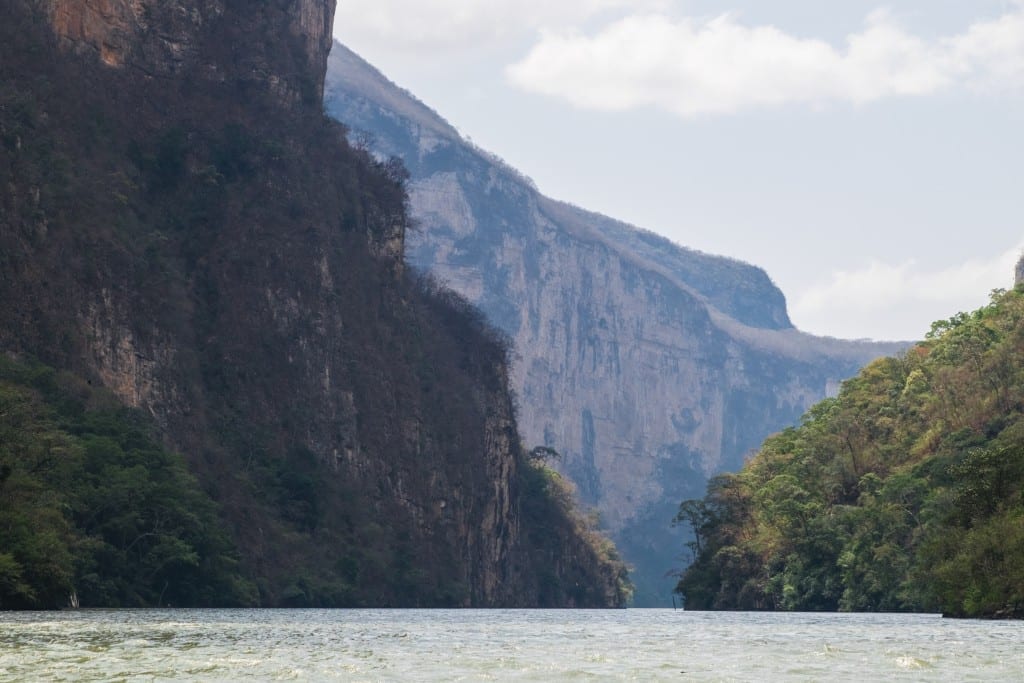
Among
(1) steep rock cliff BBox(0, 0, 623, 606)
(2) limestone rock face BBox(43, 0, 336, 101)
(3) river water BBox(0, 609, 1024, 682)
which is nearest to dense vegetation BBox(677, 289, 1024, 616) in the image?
(3) river water BBox(0, 609, 1024, 682)

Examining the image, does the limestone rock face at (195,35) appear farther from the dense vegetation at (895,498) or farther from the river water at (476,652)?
the river water at (476,652)

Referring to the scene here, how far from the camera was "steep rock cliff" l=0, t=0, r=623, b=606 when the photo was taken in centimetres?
12925

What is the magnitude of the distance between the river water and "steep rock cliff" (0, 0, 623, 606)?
5456 cm

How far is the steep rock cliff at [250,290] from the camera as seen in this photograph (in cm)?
12925

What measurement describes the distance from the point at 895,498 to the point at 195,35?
86525 millimetres

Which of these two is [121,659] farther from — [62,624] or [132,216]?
[132,216]

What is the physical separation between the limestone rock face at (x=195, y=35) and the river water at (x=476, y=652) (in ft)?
293

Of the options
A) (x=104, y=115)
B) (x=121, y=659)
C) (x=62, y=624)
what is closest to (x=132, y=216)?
(x=104, y=115)

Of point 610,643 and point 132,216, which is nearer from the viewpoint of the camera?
point 610,643

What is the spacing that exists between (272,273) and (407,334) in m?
28.3

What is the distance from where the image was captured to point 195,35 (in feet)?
557

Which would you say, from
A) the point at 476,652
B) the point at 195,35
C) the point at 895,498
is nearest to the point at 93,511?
the point at 476,652

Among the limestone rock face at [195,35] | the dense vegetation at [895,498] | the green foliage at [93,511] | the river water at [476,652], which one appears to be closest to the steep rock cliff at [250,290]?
the limestone rock face at [195,35]

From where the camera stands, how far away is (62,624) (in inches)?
2562
